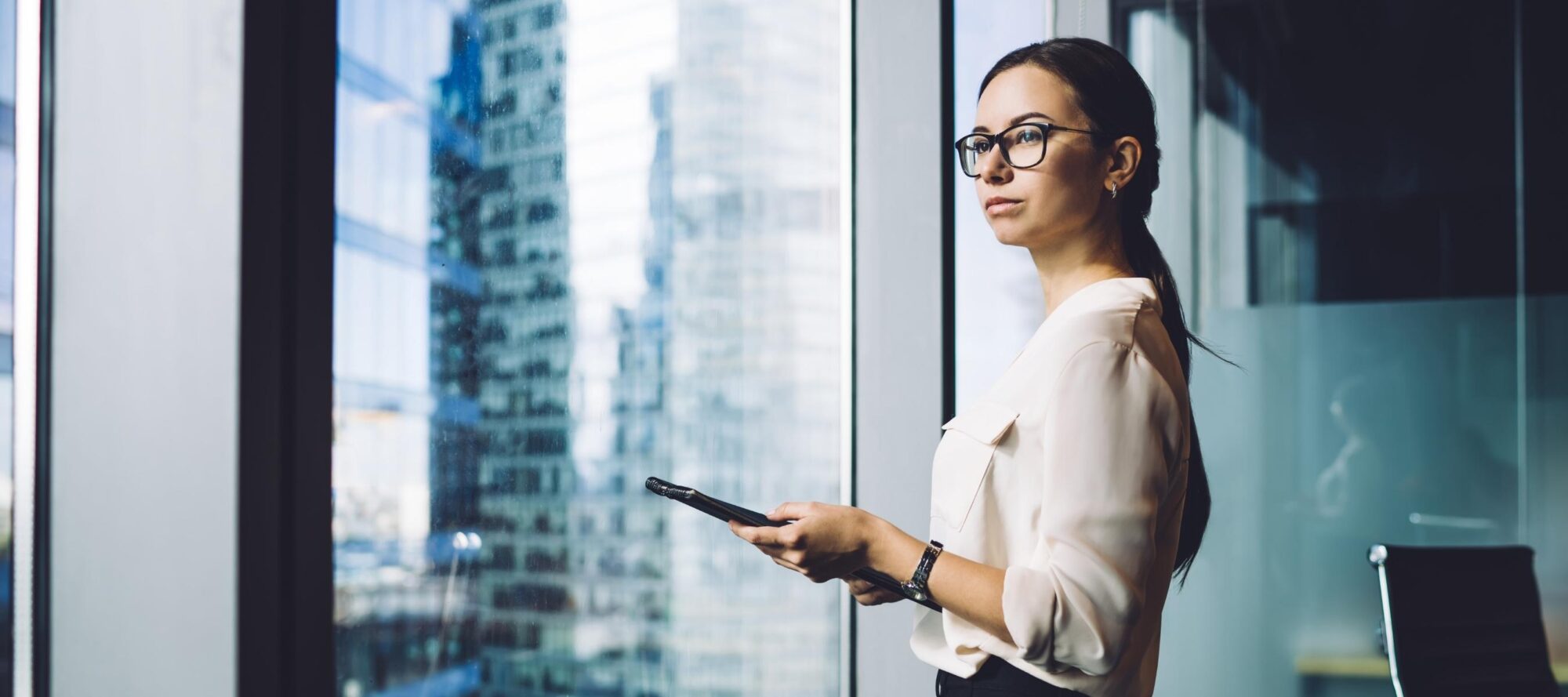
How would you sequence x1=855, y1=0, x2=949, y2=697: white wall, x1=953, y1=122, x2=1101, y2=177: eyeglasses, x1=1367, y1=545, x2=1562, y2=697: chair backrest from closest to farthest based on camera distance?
x1=953, y1=122, x2=1101, y2=177: eyeglasses, x1=855, y1=0, x2=949, y2=697: white wall, x1=1367, y1=545, x2=1562, y2=697: chair backrest

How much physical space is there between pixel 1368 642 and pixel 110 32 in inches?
136

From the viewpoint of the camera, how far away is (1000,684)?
1.11 metres

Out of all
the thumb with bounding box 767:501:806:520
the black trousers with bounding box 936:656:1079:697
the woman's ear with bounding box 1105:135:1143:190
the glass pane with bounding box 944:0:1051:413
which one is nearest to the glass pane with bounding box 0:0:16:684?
the thumb with bounding box 767:501:806:520

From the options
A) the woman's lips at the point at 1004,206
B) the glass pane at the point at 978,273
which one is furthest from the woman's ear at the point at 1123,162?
the glass pane at the point at 978,273

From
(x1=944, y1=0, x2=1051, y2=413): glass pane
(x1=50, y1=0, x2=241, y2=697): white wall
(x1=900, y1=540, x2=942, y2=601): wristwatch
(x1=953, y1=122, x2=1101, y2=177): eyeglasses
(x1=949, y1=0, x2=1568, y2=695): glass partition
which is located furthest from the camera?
(x1=949, y1=0, x2=1568, y2=695): glass partition

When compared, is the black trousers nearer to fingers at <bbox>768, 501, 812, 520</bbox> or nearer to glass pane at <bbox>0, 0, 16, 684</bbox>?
fingers at <bbox>768, 501, 812, 520</bbox>

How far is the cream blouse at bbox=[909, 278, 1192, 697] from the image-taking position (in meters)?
0.98

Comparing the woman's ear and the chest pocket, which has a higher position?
the woman's ear

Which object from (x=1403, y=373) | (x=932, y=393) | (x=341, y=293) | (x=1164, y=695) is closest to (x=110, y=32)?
(x=341, y=293)

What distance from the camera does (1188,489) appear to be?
1.29 m

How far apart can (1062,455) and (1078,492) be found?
0.04 meters

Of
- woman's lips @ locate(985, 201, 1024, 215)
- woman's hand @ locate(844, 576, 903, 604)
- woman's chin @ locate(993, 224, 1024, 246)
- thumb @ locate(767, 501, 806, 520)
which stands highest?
woman's lips @ locate(985, 201, 1024, 215)

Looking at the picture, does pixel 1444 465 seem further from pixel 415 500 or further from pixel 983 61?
pixel 415 500

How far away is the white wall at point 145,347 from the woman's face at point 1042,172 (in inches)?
30.1
